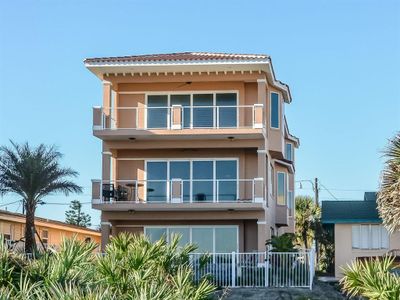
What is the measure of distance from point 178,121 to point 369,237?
11.1 m

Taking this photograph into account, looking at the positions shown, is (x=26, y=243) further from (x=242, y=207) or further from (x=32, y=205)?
(x=242, y=207)

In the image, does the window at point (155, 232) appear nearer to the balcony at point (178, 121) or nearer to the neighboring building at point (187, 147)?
the neighboring building at point (187, 147)

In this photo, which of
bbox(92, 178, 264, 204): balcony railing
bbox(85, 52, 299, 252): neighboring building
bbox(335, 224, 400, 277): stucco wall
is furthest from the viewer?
bbox(335, 224, 400, 277): stucco wall

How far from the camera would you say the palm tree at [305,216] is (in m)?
51.2

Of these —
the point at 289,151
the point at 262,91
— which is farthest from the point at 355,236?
the point at 262,91

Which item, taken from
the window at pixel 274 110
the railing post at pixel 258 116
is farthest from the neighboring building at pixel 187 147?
the window at pixel 274 110

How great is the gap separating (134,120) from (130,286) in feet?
60.0

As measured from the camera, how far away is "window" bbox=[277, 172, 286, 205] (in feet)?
133

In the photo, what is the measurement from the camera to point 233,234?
35.5m

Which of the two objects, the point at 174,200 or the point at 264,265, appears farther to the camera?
Answer: the point at 174,200

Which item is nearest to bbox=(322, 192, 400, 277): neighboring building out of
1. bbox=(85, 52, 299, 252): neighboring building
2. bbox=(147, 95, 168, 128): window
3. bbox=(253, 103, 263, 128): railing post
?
bbox=(85, 52, 299, 252): neighboring building

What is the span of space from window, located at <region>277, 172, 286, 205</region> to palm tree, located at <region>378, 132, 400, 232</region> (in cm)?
1088

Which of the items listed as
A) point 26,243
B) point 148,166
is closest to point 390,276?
point 148,166

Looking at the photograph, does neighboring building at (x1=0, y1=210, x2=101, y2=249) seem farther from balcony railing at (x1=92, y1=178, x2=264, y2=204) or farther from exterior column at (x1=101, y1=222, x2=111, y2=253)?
balcony railing at (x1=92, y1=178, x2=264, y2=204)
